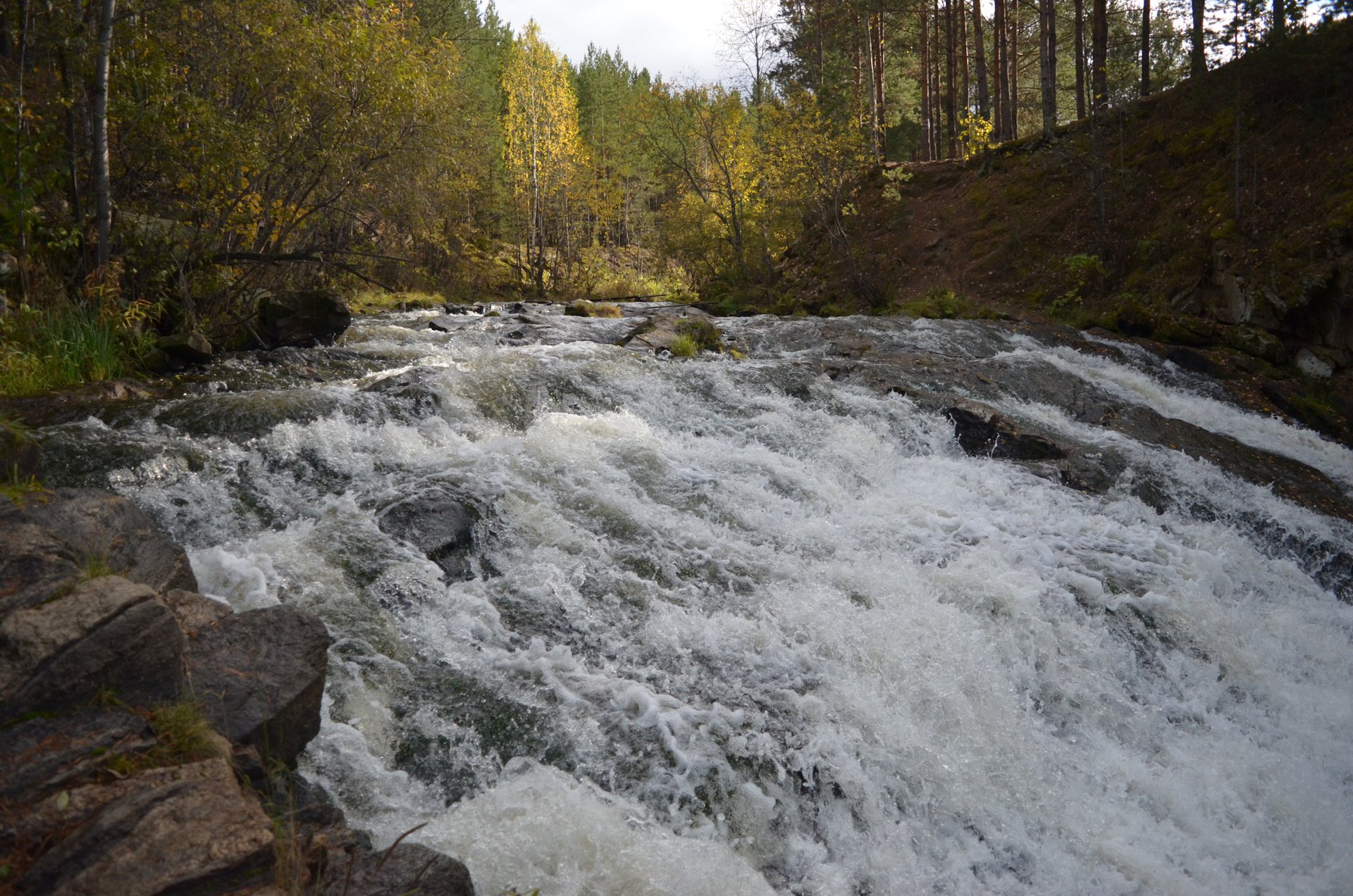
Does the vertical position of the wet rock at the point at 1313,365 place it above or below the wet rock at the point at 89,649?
above

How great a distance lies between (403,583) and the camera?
493 centimetres

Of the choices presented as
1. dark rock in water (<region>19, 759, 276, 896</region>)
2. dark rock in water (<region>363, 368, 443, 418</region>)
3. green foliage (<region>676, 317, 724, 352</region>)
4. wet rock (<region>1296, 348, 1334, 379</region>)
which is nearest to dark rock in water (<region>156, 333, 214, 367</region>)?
dark rock in water (<region>363, 368, 443, 418</region>)

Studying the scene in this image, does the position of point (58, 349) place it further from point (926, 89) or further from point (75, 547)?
point (926, 89)

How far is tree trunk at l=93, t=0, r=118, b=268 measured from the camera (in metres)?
7.55

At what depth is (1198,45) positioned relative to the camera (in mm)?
16500

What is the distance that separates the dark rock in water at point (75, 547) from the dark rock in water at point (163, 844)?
1092 millimetres

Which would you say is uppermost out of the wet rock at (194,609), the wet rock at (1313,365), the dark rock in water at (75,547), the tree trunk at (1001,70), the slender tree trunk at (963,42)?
the slender tree trunk at (963,42)

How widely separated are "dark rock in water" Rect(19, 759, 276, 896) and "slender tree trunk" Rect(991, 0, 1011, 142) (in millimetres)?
27245

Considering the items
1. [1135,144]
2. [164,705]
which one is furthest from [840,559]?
[1135,144]

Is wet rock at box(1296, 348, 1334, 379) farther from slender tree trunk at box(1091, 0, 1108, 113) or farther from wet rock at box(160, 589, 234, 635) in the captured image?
wet rock at box(160, 589, 234, 635)

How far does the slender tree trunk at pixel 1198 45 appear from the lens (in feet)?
53.6

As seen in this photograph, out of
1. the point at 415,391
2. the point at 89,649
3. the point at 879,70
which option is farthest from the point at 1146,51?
the point at 89,649

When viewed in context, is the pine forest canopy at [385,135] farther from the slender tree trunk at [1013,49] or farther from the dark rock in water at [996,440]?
the dark rock in water at [996,440]

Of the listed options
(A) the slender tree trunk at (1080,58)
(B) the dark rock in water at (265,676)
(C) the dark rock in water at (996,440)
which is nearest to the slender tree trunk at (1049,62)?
(A) the slender tree trunk at (1080,58)
